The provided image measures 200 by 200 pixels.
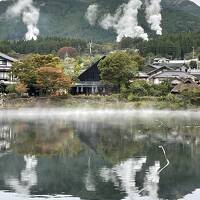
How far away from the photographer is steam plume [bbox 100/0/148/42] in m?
122

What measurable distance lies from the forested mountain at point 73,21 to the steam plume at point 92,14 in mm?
1265

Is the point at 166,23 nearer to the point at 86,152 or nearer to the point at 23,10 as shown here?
the point at 23,10

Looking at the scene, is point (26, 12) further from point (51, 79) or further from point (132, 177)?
point (132, 177)

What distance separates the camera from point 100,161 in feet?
55.4

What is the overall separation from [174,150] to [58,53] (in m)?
61.9

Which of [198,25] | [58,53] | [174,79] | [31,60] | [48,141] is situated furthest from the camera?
[198,25]

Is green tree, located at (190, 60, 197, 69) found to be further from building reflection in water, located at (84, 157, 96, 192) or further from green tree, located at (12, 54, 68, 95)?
building reflection in water, located at (84, 157, 96, 192)

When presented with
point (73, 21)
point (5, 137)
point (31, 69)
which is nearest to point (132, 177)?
point (5, 137)

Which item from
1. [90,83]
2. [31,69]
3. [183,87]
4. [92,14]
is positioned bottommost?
[183,87]

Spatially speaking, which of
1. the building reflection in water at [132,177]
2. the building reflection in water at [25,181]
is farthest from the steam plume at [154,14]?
the building reflection in water at [25,181]

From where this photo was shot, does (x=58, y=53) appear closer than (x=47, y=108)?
No

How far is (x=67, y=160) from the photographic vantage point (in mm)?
16953

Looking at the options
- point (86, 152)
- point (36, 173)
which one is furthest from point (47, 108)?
point (36, 173)

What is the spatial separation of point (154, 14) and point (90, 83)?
88905 mm
